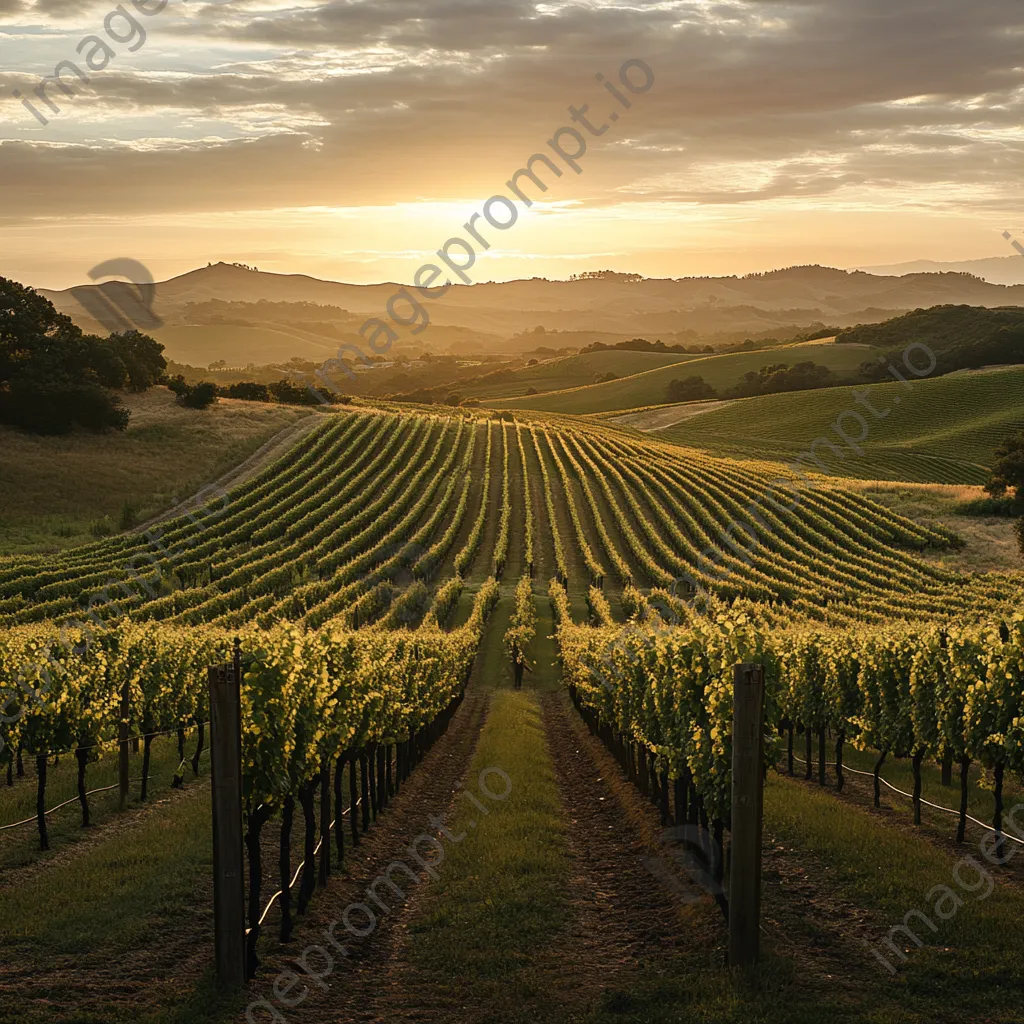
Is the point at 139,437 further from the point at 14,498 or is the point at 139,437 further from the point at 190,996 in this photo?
the point at 190,996

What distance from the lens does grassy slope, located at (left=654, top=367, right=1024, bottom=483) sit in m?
104

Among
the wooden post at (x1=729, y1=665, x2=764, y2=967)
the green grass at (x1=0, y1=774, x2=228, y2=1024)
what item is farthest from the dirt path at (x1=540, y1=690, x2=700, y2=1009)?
the green grass at (x1=0, y1=774, x2=228, y2=1024)

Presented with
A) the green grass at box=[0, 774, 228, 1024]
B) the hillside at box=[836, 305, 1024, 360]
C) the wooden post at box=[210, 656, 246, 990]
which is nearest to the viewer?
the green grass at box=[0, 774, 228, 1024]

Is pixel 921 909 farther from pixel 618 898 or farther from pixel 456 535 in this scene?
pixel 456 535

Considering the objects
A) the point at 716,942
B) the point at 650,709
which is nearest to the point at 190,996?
the point at 716,942

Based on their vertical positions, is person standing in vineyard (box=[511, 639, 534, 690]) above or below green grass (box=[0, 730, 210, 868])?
below

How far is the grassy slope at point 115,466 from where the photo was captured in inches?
2630

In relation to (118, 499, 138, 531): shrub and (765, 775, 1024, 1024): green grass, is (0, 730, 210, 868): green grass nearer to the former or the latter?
(765, 775, 1024, 1024): green grass

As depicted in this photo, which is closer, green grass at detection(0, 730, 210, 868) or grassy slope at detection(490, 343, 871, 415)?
green grass at detection(0, 730, 210, 868)

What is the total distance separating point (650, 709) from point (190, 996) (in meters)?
10.8

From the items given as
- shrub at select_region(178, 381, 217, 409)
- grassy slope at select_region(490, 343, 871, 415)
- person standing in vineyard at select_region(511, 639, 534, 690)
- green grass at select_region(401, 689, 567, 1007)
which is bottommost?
person standing in vineyard at select_region(511, 639, 534, 690)

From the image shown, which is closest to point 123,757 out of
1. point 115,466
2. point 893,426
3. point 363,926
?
point 363,926

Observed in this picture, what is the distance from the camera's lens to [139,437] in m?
84.2

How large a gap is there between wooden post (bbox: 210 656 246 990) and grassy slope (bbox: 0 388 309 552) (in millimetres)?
56649
